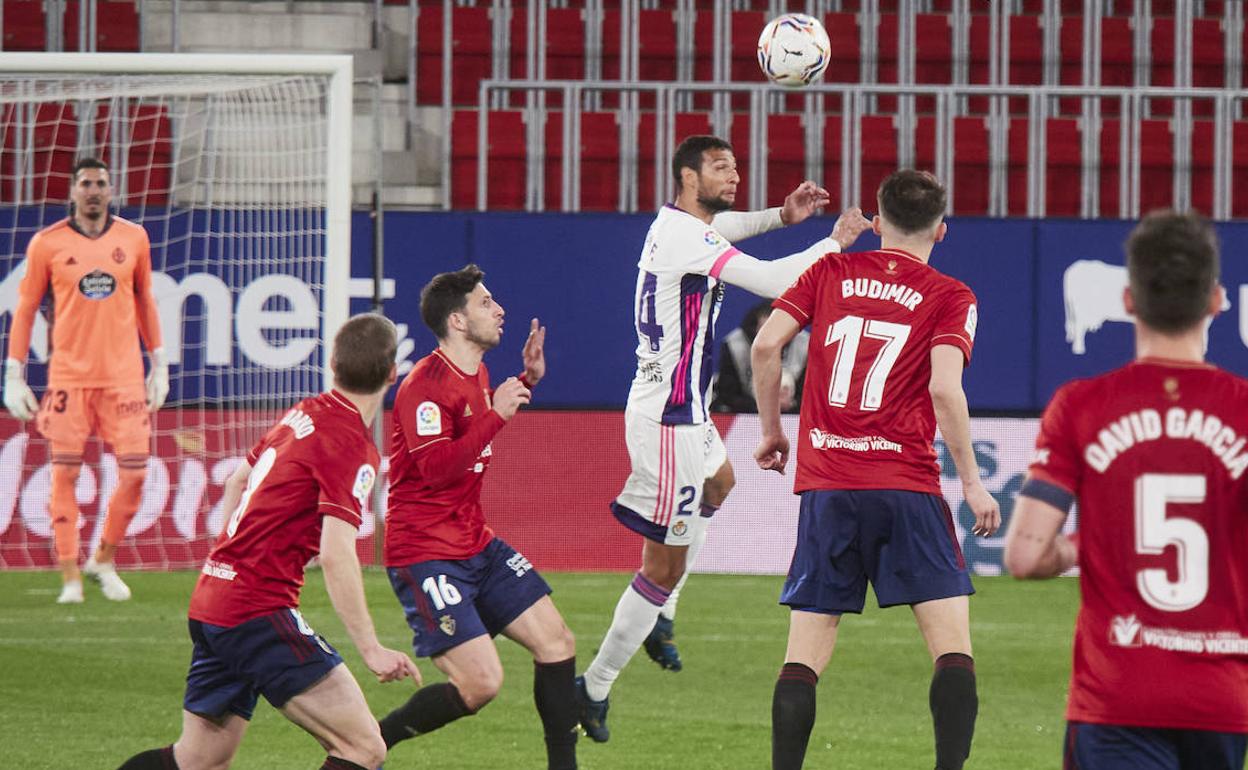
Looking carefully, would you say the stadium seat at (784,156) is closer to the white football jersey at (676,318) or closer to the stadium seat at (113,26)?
the stadium seat at (113,26)

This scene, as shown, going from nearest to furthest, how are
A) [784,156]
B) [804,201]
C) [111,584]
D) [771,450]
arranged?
[771,450] < [804,201] < [111,584] < [784,156]

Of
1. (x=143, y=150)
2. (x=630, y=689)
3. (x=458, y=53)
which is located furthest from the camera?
(x=458, y=53)

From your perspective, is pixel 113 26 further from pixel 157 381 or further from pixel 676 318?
pixel 676 318

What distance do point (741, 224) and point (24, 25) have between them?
10.3 m

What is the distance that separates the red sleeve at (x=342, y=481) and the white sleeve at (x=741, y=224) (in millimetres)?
3075

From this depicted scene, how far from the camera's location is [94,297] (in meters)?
10.3

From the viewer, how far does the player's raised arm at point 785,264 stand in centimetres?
622

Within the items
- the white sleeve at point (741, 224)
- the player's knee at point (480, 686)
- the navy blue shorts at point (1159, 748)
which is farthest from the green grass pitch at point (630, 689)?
the navy blue shorts at point (1159, 748)

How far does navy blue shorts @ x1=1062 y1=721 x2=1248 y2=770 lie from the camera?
332 centimetres

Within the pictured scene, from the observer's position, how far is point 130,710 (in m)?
7.53

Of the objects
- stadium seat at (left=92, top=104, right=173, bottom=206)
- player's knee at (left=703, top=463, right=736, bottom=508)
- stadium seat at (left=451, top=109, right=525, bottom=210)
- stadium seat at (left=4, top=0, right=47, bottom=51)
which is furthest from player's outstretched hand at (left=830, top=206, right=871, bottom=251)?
stadium seat at (left=4, top=0, right=47, bottom=51)

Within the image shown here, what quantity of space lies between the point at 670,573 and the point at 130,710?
7.70ft

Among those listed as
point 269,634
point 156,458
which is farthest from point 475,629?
point 156,458

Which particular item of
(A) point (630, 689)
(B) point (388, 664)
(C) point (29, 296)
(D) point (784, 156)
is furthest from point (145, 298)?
(D) point (784, 156)
